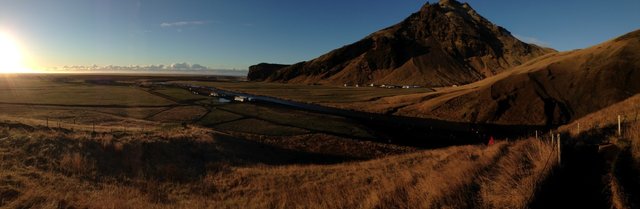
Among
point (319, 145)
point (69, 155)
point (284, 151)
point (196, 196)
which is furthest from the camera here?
point (319, 145)

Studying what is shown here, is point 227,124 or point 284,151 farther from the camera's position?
point 227,124

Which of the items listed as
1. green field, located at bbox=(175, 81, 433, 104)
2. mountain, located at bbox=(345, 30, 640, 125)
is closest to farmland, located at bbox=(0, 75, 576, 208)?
mountain, located at bbox=(345, 30, 640, 125)

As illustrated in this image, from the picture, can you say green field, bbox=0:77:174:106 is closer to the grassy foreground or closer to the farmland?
the farmland

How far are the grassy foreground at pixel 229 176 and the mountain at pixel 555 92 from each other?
38.1m

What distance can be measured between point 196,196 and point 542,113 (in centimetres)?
6177

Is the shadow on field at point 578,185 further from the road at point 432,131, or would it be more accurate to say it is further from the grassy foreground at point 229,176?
the road at point 432,131

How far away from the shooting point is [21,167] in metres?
16.7

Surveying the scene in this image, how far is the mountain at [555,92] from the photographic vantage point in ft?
198

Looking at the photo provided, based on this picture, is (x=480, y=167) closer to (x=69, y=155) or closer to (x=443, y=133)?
(x=69, y=155)

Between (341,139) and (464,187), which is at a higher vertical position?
(464,187)

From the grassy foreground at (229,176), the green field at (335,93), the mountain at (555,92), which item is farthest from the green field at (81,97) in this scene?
the grassy foreground at (229,176)

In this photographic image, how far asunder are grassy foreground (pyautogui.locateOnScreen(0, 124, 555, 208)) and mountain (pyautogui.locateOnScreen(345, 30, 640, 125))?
1501 inches

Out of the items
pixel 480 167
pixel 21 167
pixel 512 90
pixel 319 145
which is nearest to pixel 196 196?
pixel 21 167

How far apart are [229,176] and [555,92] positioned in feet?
209
